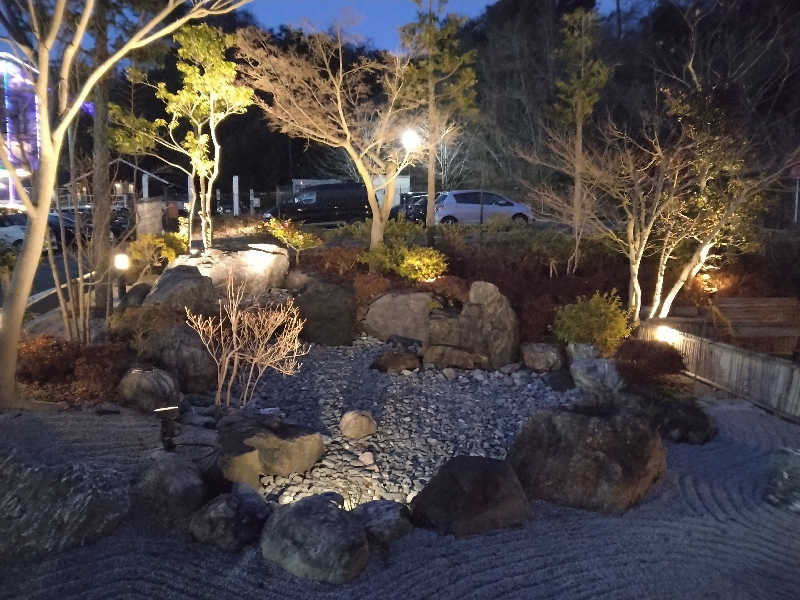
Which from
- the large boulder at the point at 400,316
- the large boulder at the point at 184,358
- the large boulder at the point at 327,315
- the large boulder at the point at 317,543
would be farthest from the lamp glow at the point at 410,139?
the large boulder at the point at 317,543

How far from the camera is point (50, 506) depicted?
14.0 ft

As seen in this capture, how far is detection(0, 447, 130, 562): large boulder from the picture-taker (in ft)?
13.6

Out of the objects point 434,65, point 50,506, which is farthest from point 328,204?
point 50,506

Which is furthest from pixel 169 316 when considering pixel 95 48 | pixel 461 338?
pixel 95 48

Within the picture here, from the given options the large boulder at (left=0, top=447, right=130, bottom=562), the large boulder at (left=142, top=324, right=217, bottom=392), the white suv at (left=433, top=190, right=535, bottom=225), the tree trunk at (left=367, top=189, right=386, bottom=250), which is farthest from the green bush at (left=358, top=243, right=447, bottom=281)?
the white suv at (left=433, top=190, right=535, bottom=225)

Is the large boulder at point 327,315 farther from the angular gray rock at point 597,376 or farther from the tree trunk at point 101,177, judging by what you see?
the angular gray rock at point 597,376

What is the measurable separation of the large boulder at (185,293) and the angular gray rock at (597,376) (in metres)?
5.23

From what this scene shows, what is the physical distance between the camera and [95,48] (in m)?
10.9

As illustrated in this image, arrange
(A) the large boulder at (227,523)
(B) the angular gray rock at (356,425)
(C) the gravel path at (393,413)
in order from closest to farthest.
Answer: (A) the large boulder at (227,523), (C) the gravel path at (393,413), (B) the angular gray rock at (356,425)

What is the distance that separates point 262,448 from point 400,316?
202 inches

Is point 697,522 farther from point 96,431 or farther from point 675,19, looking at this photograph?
point 675,19

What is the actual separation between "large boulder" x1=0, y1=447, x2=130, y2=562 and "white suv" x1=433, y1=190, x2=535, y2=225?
1829 cm

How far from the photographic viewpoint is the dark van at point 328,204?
2416cm

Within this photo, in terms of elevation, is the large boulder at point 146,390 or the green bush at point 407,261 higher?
the green bush at point 407,261
